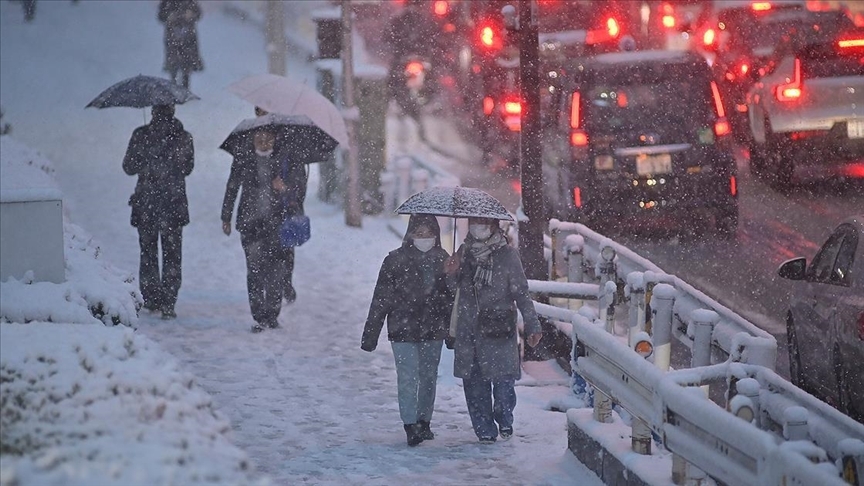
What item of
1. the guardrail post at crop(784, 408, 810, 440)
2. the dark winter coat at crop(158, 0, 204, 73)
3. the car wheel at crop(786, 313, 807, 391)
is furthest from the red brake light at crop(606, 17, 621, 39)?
the guardrail post at crop(784, 408, 810, 440)

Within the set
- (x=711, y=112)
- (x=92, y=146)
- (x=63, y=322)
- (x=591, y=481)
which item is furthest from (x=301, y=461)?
(x=92, y=146)

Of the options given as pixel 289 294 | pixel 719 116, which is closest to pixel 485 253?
pixel 289 294

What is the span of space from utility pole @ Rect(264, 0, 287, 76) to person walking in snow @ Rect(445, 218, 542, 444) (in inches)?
777

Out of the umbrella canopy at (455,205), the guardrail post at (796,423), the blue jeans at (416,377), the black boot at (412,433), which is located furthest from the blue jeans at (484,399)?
the guardrail post at (796,423)

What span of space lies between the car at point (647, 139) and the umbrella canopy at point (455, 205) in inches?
284

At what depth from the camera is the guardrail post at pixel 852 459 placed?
5762mm

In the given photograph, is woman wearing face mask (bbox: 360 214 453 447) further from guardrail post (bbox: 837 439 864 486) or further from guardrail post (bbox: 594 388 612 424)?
guardrail post (bbox: 837 439 864 486)

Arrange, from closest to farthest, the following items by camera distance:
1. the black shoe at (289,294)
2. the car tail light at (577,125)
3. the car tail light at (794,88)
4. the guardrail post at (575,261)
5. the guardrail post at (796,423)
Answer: the guardrail post at (796,423) < the guardrail post at (575,261) < the black shoe at (289,294) < the car tail light at (577,125) < the car tail light at (794,88)

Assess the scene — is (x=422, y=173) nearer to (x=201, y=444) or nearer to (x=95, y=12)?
(x=201, y=444)

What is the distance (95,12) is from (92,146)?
16.1 meters

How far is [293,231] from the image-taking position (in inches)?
514

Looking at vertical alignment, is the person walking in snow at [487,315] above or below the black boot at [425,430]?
above

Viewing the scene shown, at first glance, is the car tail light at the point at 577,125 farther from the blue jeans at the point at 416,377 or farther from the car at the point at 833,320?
the blue jeans at the point at 416,377

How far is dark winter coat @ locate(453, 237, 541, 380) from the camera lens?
9.09m
